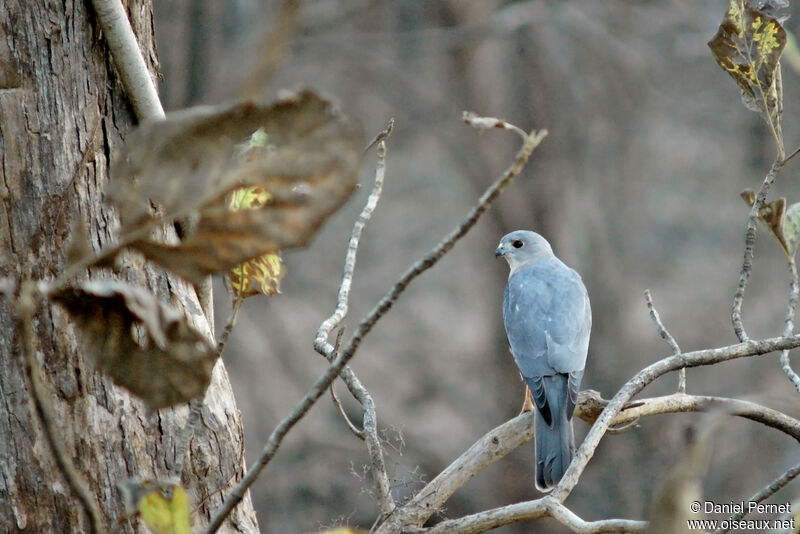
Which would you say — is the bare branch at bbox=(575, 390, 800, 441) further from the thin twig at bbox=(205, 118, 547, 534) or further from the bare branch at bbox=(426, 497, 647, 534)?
the thin twig at bbox=(205, 118, 547, 534)

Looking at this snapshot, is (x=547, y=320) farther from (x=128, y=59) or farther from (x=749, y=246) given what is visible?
(x=128, y=59)

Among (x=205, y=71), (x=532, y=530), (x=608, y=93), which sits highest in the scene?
(x=608, y=93)

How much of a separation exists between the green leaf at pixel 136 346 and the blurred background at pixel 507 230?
18.0 ft

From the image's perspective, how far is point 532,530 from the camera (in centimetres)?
759

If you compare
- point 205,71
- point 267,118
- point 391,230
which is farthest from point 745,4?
point 391,230

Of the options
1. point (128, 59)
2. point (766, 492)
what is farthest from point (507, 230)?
point (766, 492)

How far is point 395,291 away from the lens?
3.54 feet

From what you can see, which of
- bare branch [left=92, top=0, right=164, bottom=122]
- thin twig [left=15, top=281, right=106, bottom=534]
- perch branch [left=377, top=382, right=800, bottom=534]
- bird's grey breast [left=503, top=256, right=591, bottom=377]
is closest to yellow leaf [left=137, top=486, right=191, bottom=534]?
thin twig [left=15, top=281, right=106, bottom=534]

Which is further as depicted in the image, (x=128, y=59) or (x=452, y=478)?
(x=452, y=478)

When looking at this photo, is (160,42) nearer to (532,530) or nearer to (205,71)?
(205,71)

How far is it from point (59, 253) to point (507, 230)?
608 centimetres

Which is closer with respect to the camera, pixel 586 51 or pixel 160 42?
pixel 160 42

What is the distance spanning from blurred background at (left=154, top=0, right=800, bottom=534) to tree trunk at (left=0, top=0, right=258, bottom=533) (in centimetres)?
474

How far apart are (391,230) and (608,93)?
3.49 m
